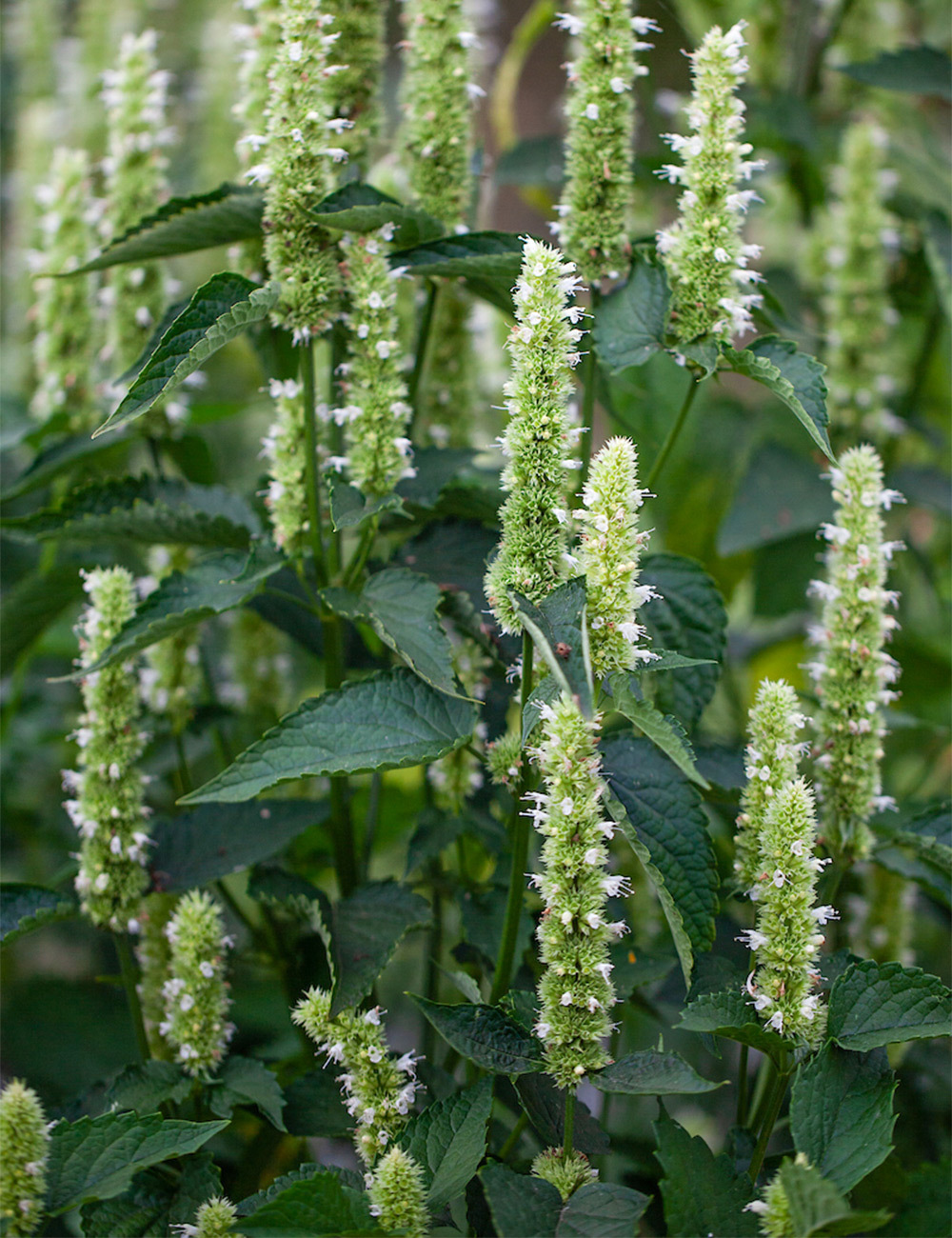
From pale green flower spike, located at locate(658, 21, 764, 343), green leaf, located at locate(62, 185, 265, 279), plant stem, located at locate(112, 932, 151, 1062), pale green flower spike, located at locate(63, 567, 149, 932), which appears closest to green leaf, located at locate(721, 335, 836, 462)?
pale green flower spike, located at locate(658, 21, 764, 343)

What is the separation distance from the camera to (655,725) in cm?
61

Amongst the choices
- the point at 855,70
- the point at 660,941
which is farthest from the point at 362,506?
the point at 855,70

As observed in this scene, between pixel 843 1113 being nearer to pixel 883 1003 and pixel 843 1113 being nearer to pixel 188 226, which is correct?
pixel 883 1003

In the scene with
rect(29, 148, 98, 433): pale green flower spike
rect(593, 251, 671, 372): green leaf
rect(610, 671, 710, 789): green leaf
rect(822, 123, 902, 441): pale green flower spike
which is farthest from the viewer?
rect(822, 123, 902, 441): pale green flower spike

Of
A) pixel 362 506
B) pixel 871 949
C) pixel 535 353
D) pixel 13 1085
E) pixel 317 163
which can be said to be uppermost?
pixel 317 163

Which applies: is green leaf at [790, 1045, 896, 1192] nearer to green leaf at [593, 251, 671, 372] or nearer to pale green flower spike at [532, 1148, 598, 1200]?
pale green flower spike at [532, 1148, 598, 1200]

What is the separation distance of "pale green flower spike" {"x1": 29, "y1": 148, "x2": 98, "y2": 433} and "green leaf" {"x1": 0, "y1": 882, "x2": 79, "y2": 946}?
51cm

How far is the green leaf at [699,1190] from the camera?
2.12 feet

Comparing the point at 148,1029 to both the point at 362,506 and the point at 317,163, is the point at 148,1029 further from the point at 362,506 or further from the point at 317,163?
the point at 317,163

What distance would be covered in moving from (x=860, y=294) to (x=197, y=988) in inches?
42.1

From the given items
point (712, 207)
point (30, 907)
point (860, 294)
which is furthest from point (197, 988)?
point (860, 294)

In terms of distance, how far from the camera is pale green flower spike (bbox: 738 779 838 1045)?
673 mm

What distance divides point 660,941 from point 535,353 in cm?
64

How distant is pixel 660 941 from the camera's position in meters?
1.07
